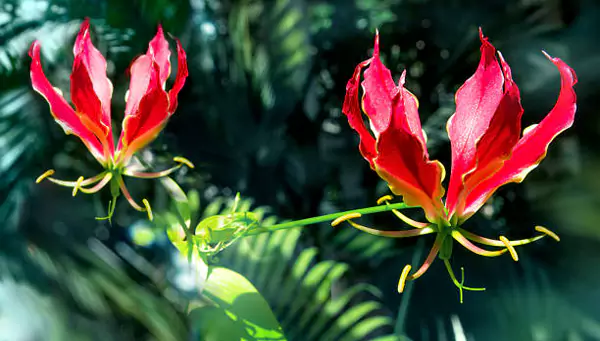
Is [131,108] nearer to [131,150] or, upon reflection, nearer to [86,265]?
[131,150]

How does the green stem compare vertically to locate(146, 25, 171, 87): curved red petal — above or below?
below

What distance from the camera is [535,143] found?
385 millimetres

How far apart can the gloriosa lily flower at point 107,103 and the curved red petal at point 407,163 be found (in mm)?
216

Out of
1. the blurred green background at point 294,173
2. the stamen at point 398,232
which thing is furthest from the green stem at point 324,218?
the blurred green background at point 294,173

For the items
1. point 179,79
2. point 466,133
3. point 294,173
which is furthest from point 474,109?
point 294,173

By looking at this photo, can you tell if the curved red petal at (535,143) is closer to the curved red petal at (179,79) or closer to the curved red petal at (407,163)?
the curved red petal at (407,163)

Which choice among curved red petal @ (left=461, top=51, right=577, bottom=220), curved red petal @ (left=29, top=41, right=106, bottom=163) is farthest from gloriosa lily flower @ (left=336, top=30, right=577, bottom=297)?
curved red petal @ (left=29, top=41, right=106, bottom=163)

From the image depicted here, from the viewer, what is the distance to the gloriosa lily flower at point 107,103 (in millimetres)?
482

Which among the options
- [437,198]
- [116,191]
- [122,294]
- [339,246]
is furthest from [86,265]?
[437,198]

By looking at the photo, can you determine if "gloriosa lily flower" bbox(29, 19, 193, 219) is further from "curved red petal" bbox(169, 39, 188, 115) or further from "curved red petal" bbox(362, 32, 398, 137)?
"curved red petal" bbox(362, 32, 398, 137)

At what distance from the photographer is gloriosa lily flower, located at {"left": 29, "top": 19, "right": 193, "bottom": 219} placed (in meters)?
0.48

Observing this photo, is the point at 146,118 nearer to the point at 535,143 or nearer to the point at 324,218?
the point at 324,218

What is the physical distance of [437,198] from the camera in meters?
0.40

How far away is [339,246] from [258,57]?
1.67ft
